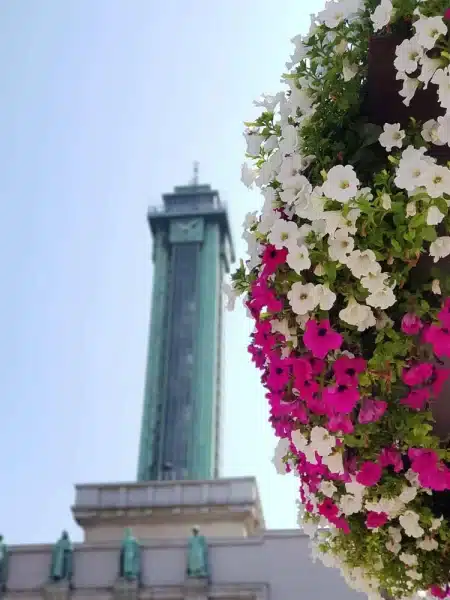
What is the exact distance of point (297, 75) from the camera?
2594mm

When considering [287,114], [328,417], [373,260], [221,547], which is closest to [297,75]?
[287,114]

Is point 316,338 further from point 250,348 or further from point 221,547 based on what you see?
point 221,547

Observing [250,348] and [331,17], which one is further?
[250,348]

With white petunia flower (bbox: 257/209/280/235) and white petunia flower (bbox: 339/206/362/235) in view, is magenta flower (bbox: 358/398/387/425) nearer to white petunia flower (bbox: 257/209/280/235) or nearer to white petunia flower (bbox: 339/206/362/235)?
white petunia flower (bbox: 339/206/362/235)

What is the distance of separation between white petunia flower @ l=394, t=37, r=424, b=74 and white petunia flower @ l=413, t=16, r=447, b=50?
45mm

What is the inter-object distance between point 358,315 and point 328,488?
2.24 feet

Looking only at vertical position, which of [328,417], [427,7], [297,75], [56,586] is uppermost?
[56,586]

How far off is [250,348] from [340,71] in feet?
3.12

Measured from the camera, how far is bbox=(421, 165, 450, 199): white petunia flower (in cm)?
193

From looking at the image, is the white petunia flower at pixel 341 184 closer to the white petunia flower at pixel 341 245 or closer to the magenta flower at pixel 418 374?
the white petunia flower at pixel 341 245

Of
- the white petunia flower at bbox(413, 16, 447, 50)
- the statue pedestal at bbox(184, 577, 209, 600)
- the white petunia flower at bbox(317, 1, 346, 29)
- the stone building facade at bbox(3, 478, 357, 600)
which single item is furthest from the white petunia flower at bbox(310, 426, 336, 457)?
the statue pedestal at bbox(184, 577, 209, 600)

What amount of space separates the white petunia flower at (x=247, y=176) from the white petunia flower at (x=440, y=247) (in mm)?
815

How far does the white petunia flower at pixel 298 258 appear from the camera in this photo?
6.93 ft

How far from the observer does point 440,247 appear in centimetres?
203
